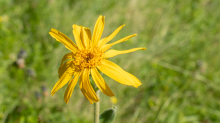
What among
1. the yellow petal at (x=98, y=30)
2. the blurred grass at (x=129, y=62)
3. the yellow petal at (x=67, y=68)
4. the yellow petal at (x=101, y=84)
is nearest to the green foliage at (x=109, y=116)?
the yellow petal at (x=101, y=84)

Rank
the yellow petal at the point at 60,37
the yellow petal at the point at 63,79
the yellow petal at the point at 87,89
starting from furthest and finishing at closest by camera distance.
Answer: the yellow petal at the point at 60,37
the yellow petal at the point at 63,79
the yellow petal at the point at 87,89

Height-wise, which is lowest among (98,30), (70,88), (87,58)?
(70,88)

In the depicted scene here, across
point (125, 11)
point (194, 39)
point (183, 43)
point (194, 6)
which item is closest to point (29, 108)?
point (125, 11)

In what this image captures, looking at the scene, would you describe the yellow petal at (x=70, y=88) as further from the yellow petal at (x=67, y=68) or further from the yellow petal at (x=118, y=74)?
the yellow petal at (x=118, y=74)

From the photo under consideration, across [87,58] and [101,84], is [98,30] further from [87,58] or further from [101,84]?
[101,84]

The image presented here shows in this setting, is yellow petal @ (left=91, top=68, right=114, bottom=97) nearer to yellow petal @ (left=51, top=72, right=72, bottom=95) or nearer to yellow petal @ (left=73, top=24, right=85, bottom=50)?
yellow petal @ (left=51, top=72, right=72, bottom=95)

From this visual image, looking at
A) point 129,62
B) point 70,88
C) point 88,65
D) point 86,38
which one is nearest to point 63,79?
point 70,88

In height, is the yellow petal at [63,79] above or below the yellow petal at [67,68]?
below
